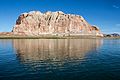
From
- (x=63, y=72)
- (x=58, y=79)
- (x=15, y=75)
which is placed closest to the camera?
(x=58, y=79)

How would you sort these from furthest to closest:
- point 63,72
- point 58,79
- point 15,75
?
point 63,72 → point 15,75 → point 58,79

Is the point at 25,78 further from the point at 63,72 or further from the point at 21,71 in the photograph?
the point at 63,72

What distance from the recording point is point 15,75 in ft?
110

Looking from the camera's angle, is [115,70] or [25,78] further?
[115,70]

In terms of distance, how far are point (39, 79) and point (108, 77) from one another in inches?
480

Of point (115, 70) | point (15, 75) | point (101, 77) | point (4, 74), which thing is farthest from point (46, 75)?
point (115, 70)

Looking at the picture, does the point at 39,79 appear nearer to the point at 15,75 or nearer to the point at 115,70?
the point at 15,75

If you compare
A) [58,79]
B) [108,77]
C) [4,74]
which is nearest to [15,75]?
[4,74]

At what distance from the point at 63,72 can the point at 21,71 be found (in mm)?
8386

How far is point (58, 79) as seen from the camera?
3127 centimetres

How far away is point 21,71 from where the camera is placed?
36.8 m

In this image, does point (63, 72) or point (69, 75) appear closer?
point (69, 75)

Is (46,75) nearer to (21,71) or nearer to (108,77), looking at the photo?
(21,71)

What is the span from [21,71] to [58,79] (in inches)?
365
